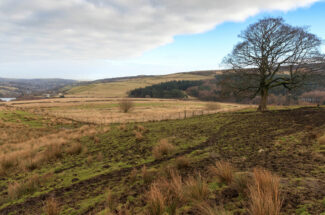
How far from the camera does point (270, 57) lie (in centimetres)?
2022

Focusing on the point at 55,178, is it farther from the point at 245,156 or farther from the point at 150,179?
the point at 245,156

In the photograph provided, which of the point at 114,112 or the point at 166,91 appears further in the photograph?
the point at 166,91

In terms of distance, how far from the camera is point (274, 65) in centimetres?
2059

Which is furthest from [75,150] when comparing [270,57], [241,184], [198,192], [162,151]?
[270,57]

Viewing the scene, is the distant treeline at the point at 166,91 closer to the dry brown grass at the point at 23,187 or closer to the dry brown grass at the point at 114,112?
the dry brown grass at the point at 114,112

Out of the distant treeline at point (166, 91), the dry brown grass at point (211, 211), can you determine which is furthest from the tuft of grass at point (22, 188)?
the distant treeline at point (166, 91)

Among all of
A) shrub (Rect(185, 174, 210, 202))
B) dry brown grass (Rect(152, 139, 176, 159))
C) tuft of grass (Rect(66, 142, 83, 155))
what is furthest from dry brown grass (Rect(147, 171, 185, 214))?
tuft of grass (Rect(66, 142, 83, 155))

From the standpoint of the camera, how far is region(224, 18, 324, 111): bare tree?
18.6 m

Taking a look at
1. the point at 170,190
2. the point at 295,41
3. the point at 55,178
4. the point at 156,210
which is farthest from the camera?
the point at 295,41

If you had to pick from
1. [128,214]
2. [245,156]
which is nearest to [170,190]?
[128,214]

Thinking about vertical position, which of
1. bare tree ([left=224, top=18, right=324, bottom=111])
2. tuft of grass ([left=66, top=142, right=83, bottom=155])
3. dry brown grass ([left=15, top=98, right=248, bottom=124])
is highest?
bare tree ([left=224, top=18, right=324, bottom=111])

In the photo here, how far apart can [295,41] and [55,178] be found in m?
23.9

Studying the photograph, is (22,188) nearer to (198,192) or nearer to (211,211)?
(198,192)

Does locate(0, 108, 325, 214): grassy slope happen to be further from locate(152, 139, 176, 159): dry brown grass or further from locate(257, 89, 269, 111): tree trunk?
locate(257, 89, 269, 111): tree trunk
